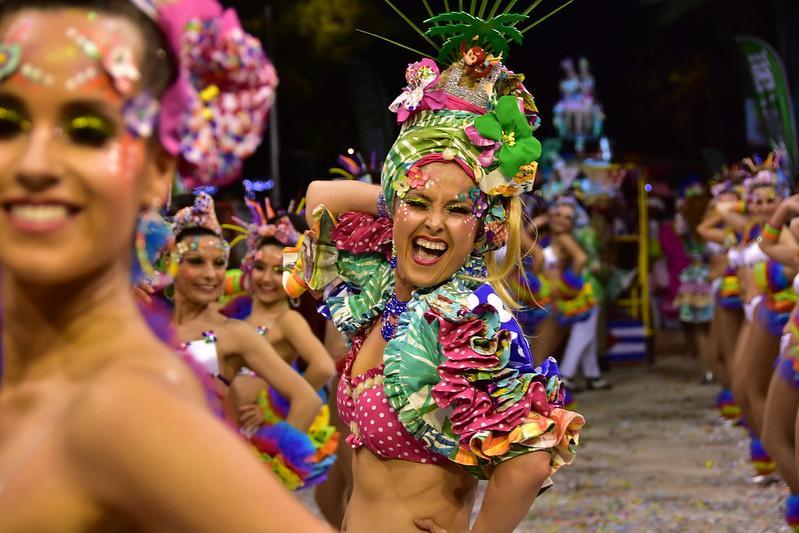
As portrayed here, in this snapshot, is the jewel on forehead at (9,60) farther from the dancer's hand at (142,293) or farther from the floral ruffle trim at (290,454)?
the floral ruffle trim at (290,454)

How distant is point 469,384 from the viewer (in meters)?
3.08

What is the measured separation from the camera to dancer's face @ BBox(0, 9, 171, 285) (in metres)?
1.32

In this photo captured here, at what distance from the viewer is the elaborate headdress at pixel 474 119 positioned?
3.30 meters

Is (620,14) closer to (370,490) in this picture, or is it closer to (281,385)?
(281,385)

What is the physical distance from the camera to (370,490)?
10.8ft

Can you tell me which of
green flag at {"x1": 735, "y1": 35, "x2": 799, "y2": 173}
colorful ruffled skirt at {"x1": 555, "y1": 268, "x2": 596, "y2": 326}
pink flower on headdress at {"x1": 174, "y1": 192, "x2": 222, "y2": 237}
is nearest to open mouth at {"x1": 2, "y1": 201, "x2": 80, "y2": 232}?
pink flower on headdress at {"x1": 174, "y1": 192, "x2": 222, "y2": 237}

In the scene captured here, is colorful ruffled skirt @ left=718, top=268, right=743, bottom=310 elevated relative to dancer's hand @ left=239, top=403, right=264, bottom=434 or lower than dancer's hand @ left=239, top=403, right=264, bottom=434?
lower

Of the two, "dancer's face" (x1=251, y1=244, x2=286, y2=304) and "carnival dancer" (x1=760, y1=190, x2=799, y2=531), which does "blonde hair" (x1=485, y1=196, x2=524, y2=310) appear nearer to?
"dancer's face" (x1=251, y1=244, x2=286, y2=304)

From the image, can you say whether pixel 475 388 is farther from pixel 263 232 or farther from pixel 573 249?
pixel 573 249

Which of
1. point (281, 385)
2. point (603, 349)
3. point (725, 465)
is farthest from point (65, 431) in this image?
point (603, 349)

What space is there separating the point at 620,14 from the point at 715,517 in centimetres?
1594

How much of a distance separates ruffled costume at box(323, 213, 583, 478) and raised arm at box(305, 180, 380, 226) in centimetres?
48

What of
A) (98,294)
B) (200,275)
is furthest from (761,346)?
(98,294)

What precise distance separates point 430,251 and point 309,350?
2.84 metres
